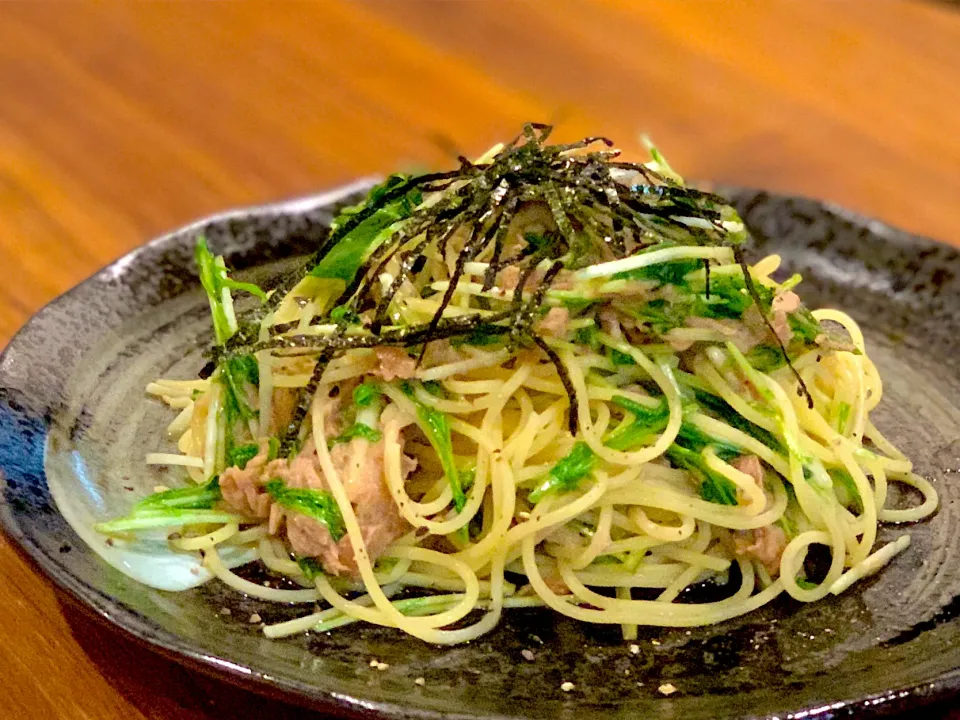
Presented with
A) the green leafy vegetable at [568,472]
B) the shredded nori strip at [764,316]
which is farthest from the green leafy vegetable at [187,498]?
the shredded nori strip at [764,316]

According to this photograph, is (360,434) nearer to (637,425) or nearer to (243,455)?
(243,455)

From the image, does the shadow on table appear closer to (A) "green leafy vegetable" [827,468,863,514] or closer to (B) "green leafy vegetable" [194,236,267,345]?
(B) "green leafy vegetable" [194,236,267,345]

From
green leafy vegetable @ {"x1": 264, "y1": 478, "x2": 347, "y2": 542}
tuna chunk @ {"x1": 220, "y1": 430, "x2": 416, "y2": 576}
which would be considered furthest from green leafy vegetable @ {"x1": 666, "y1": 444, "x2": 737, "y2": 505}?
green leafy vegetable @ {"x1": 264, "y1": 478, "x2": 347, "y2": 542}

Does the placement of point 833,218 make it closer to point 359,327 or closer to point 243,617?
point 359,327

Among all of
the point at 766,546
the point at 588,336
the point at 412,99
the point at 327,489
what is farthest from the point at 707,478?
the point at 412,99

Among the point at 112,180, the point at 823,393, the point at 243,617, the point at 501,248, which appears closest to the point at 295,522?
the point at 243,617

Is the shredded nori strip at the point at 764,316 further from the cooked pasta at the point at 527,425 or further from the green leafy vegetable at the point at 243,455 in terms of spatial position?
the green leafy vegetable at the point at 243,455

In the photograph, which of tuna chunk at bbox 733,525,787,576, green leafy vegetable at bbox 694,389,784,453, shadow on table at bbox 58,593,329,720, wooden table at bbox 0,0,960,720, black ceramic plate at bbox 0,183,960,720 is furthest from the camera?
wooden table at bbox 0,0,960,720
